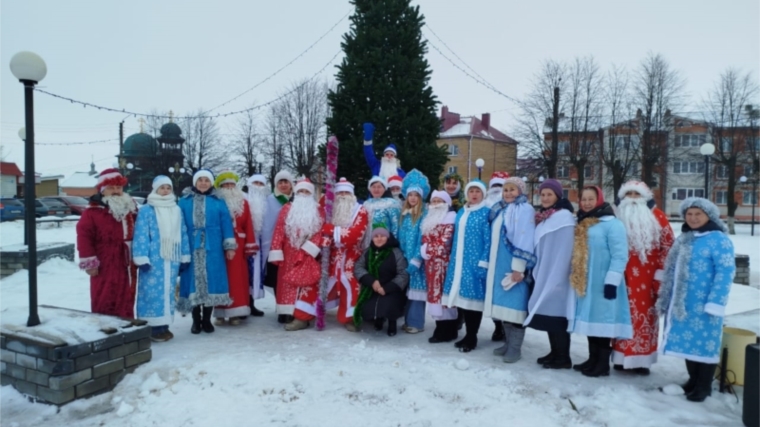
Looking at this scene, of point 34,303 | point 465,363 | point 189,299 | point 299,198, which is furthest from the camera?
point 299,198

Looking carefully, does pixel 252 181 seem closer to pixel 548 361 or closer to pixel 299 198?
pixel 299 198

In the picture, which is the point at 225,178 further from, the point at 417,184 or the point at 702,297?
the point at 702,297

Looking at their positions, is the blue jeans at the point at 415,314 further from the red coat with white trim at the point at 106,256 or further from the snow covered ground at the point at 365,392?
the red coat with white trim at the point at 106,256

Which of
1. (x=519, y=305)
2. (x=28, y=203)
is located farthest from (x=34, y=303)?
(x=519, y=305)

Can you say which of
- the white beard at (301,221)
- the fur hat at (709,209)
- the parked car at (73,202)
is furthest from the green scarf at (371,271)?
the parked car at (73,202)

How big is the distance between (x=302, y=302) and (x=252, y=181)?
189 cm

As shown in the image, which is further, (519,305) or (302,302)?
(302,302)

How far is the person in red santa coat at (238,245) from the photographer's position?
5.94 metres

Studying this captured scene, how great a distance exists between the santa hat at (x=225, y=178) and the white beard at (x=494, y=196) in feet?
10.1

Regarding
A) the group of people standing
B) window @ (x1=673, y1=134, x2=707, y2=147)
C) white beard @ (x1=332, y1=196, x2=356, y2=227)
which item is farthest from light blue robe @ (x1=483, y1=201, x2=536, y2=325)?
window @ (x1=673, y1=134, x2=707, y2=147)

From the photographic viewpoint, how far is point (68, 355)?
3771mm

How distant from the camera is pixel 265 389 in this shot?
13.1 ft

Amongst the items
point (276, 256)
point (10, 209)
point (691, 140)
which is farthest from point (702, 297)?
point (691, 140)

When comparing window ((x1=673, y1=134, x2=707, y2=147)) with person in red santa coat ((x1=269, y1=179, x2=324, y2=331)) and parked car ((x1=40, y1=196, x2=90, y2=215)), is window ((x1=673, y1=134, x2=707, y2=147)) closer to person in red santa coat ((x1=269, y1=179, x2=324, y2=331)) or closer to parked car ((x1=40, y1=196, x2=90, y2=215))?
person in red santa coat ((x1=269, y1=179, x2=324, y2=331))
